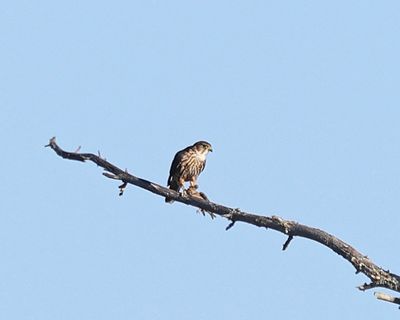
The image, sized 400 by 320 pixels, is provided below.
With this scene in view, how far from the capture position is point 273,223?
1202cm

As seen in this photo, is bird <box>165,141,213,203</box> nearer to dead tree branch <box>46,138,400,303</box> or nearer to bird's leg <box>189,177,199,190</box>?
bird's leg <box>189,177,199,190</box>

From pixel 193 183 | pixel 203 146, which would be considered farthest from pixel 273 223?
pixel 203 146

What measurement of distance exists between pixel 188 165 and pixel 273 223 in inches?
146

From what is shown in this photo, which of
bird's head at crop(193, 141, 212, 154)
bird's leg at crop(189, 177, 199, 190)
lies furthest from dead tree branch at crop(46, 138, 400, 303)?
bird's head at crop(193, 141, 212, 154)

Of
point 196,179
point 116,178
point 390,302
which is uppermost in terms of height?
point 196,179

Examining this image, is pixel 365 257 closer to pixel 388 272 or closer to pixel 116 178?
pixel 388 272

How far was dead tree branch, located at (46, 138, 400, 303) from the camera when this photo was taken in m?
11.5

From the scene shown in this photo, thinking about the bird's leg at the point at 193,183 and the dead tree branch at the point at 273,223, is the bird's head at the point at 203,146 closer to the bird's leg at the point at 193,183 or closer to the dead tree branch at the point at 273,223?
the bird's leg at the point at 193,183

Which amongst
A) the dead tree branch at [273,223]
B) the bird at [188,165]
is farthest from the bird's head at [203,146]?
the dead tree branch at [273,223]

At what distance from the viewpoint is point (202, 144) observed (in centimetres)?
1591

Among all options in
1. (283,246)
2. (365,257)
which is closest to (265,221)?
(283,246)

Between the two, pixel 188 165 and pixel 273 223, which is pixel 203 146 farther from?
pixel 273 223

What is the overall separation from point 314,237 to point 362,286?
33.5 inches

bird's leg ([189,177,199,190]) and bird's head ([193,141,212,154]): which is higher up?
bird's head ([193,141,212,154])
